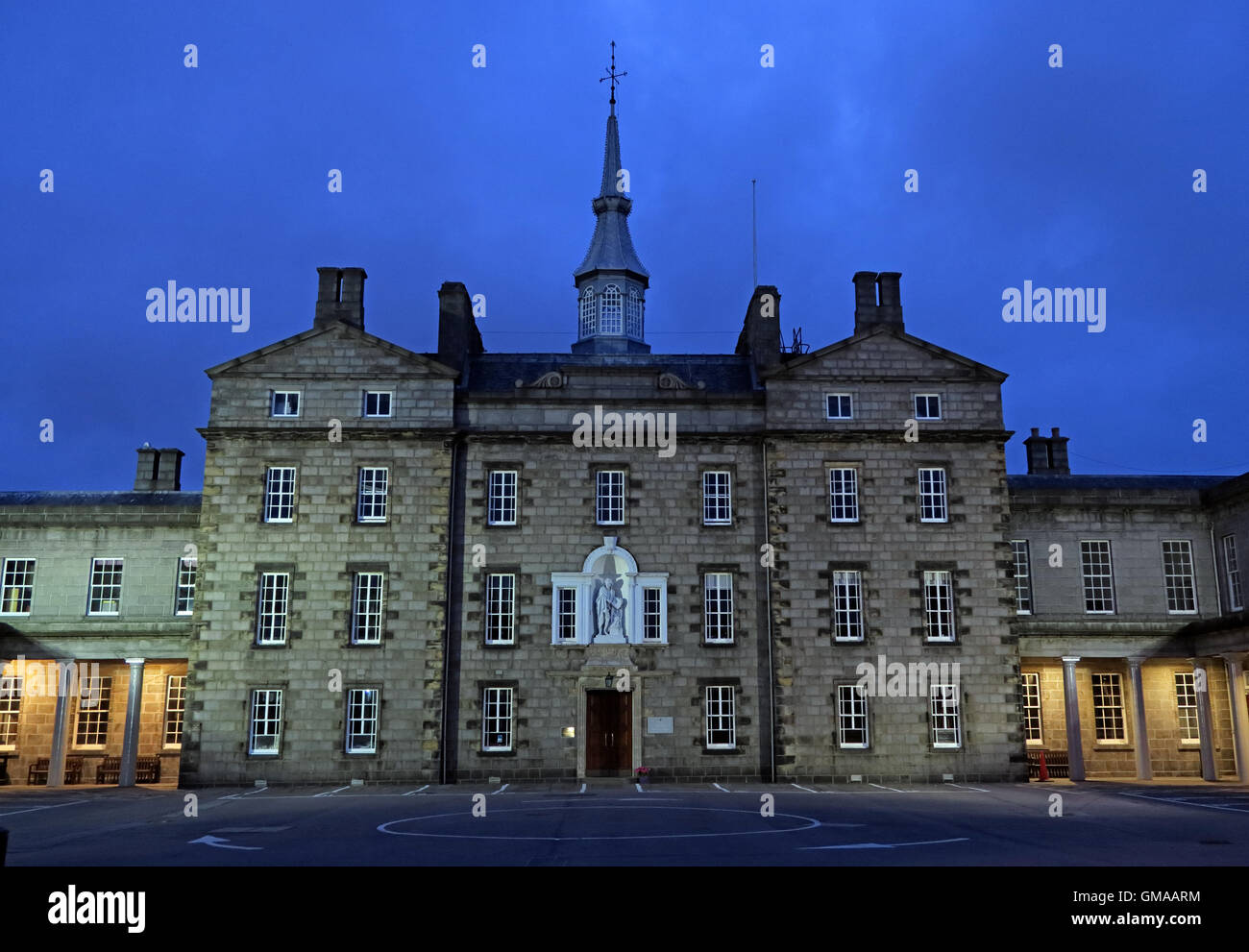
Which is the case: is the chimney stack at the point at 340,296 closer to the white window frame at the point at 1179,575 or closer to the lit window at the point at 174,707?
the lit window at the point at 174,707

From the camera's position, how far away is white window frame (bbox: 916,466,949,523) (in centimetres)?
3506

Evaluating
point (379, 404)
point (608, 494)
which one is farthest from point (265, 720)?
point (608, 494)

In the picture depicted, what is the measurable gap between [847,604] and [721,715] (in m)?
5.59

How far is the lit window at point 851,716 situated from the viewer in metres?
33.5

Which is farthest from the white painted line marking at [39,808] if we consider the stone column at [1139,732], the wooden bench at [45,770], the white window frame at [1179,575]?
the white window frame at [1179,575]

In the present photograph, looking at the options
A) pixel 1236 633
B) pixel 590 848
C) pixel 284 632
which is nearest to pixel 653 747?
pixel 284 632

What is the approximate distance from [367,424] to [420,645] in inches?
304

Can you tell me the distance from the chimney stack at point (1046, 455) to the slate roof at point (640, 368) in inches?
550

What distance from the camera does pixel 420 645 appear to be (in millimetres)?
33594

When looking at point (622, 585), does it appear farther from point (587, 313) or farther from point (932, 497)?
point (587, 313)

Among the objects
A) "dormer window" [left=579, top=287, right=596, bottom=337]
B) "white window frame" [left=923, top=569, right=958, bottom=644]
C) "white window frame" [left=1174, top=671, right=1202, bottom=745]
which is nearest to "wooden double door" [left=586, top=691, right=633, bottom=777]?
"white window frame" [left=923, top=569, right=958, bottom=644]

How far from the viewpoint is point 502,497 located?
3516cm
